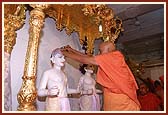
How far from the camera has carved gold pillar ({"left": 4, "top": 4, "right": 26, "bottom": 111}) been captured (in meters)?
2.17

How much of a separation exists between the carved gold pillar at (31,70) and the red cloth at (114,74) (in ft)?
2.25

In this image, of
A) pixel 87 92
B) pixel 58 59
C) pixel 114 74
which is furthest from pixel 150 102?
pixel 58 59

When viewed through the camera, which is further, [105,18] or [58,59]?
[105,18]

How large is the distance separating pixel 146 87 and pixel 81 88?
231 cm

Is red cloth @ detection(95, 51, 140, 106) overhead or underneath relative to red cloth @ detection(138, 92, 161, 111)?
overhead

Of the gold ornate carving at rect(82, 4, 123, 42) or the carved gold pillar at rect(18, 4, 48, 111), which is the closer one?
the carved gold pillar at rect(18, 4, 48, 111)

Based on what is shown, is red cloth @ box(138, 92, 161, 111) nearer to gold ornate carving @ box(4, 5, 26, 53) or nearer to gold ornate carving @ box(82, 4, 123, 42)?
gold ornate carving @ box(82, 4, 123, 42)

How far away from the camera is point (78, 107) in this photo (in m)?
3.40

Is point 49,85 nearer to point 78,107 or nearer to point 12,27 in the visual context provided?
point 12,27

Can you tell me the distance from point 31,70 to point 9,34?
0.46 m

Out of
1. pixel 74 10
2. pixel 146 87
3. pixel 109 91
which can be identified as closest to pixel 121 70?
pixel 109 91

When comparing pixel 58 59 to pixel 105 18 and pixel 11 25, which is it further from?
pixel 105 18

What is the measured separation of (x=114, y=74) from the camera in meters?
2.60

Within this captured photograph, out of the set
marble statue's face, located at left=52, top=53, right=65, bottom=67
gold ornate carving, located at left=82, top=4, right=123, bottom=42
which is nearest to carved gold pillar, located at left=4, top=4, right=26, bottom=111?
marble statue's face, located at left=52, top=53, right=65, bottom=67
